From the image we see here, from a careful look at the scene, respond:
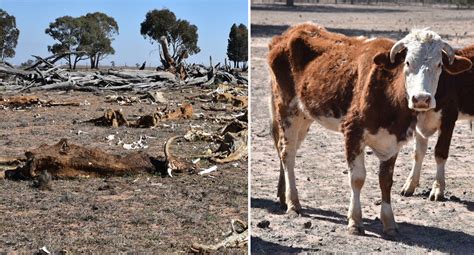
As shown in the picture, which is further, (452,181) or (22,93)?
(22,93)

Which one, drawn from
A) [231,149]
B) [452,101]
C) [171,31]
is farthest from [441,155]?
[171,31]

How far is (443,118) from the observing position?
5.20m

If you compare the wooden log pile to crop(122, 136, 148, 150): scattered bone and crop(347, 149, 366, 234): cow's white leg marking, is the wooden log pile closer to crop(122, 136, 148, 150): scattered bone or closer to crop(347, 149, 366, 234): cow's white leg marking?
crop(122, 136, 148, 150): scattered bone

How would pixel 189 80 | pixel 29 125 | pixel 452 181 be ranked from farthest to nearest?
pixel 189 80 < pixel 29 125 < pixel 452 181

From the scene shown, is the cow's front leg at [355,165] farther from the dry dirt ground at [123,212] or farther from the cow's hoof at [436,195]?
the cow's hoof at [436,195]

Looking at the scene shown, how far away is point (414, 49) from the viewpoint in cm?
391

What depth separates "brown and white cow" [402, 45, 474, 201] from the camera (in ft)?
16.9

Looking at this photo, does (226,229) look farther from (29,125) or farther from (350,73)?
(29,125)

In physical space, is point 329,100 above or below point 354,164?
above

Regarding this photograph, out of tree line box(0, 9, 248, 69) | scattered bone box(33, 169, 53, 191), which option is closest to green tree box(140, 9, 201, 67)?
tree line box(0, 9, 248, 69)

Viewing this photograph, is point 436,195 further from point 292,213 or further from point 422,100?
point 422,100

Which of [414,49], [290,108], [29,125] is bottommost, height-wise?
[29,125]

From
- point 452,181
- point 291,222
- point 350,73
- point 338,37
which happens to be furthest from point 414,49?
point 452,181

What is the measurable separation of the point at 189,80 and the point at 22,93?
4.58 meters
